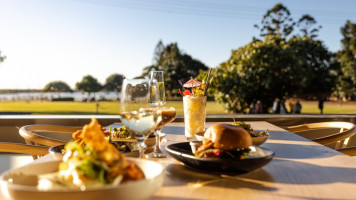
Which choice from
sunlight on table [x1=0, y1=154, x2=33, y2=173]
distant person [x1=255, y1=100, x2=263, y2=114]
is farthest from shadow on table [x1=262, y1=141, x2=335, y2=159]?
distant person [x1=255, y1=100, x2=263, y2=114]

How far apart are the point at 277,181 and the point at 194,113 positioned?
29.7 inches

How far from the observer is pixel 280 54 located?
12.5 metres

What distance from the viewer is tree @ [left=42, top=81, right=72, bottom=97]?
46750 millimetres

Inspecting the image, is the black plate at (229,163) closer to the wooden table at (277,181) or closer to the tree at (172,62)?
the wooden table at (277,181)

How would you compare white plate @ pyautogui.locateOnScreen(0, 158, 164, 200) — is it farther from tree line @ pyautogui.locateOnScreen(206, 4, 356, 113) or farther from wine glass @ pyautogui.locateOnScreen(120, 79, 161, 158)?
tree line @ pyautogui.locateOnScreen(206, 4, 356, 113)

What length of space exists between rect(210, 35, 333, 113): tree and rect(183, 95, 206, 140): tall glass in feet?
34.7

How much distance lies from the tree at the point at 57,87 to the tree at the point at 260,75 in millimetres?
37416

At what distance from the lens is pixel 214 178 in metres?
0.86

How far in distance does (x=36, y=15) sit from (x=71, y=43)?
16143mm

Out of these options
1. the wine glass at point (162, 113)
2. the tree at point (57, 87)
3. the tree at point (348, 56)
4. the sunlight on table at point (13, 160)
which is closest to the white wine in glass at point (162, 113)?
the wine glass at point (162, 113)

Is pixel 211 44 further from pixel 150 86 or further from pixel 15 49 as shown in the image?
pixel 150 86

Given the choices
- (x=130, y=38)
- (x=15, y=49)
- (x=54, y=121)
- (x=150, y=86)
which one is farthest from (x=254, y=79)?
(x=15, y=49)

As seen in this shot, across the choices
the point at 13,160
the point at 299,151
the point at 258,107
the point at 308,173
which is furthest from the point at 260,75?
the point at 308,173

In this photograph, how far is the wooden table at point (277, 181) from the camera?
0.72m
